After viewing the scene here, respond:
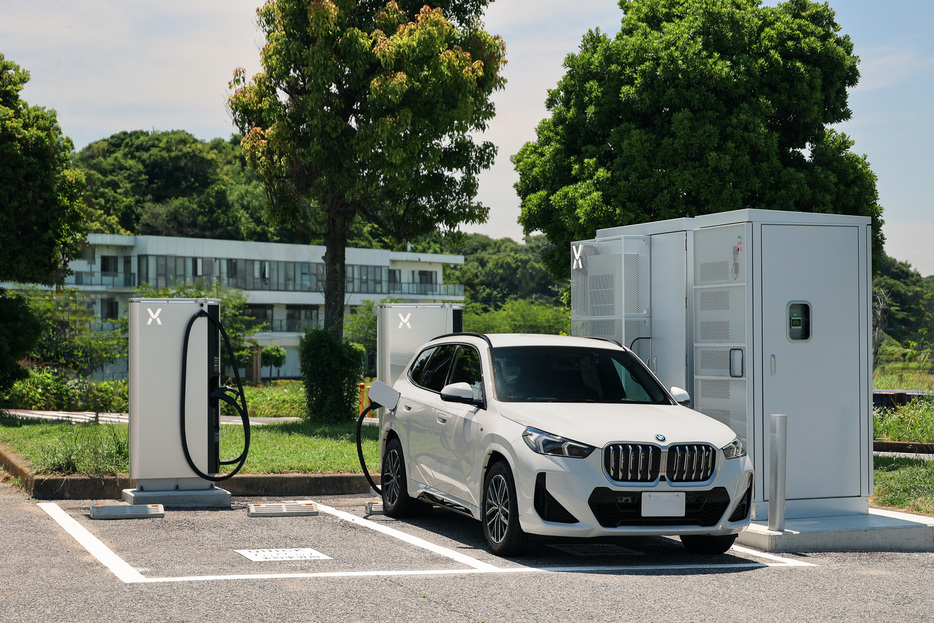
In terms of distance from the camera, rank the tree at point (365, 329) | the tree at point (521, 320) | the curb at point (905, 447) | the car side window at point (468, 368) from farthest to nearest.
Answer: the tree at point (521, 320), the tree at point (365, 329), the curb at point (905, 447), the car side window at point (468, 368)

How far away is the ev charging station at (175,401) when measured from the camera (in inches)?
418

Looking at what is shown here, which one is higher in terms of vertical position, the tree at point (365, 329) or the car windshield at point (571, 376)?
the tree at point (365, 329)

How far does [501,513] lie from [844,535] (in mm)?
3211

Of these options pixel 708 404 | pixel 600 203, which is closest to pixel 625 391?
pixel 708 404

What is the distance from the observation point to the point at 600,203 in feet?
59.3

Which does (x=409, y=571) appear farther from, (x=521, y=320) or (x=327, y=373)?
(x=521, y=320)

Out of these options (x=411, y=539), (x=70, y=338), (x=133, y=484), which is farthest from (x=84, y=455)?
(x=70, y=338)

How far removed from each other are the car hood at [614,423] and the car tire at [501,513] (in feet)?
1.53

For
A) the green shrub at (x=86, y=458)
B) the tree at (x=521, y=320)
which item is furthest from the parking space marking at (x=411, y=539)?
the tree at (x=521, y=320)

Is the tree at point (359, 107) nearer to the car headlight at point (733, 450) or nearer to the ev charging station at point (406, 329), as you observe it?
the ev charging station at point (406, 329)

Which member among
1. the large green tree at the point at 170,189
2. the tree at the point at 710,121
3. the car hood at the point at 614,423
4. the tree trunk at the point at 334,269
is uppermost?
the large green tree at the point at 170,189

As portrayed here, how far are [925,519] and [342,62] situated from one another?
45.6 ft

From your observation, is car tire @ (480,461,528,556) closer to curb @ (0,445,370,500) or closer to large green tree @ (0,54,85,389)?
curb @ (0,445,370,500)

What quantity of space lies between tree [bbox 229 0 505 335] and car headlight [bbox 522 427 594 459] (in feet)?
40.7
